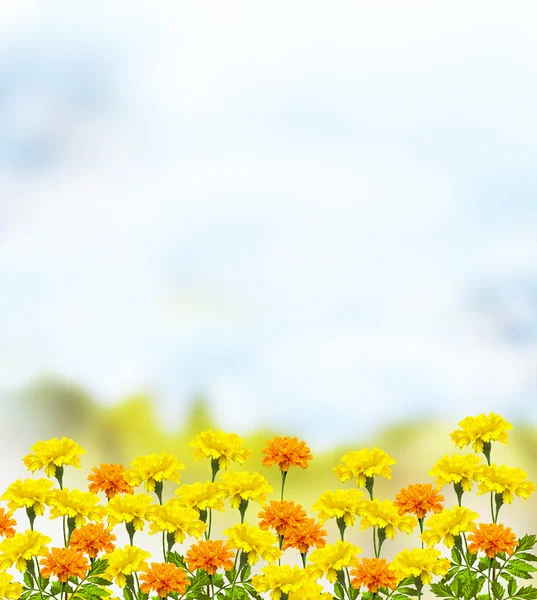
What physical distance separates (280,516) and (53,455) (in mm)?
1011

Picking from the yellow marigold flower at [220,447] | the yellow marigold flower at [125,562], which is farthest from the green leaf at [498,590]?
the yellow marigold flower at [125,562]

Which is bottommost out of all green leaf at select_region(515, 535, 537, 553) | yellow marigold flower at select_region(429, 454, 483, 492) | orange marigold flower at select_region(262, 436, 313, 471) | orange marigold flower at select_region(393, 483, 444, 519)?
green leaf at select_region(515, 535, 537, 553)

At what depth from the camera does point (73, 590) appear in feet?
11.0

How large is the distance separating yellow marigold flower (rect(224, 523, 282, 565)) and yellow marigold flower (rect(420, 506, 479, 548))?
64cm

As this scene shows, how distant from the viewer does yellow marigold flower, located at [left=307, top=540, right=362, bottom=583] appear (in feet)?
10.9

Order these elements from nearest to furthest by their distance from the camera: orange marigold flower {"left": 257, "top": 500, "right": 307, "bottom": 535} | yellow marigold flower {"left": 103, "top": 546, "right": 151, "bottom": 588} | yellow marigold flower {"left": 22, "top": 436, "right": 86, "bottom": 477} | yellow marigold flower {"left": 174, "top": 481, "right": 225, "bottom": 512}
A: 1. yellow marigold flower {"left": 103, "top": 546, "right": 151, "bottom": 588}
2. orange marigold flower {"left": 257, "top": 500, "right": 307, "bottom": 535}
3. yellow marigold flower {"left": 174, "top": 481, "right": 225, "bottom": 512}
4. yellow marigold flower {"left": 22, "top": 436, "right": 86, "bottom": 477}

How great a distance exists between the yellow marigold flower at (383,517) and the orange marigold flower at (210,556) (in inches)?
24.4

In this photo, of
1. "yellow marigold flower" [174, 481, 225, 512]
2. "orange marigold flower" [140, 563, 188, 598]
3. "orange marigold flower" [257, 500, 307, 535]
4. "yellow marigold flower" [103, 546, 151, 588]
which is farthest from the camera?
"yellow marigold flower" [174, 481, 225, 512]

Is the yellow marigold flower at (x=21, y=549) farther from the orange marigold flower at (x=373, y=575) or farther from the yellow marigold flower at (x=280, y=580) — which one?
the orange marigold flower at (x=373, y=575)

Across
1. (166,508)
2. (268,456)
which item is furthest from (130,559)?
(268,456)

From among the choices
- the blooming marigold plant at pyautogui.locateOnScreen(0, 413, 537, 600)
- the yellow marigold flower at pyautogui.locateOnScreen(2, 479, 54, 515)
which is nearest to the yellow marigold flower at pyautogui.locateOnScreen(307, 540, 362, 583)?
the blooming marigold plant at pyautogui.locateOnScreen(0, 413, 537, 600)

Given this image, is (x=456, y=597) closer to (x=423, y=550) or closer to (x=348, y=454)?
(x=423, y=550)

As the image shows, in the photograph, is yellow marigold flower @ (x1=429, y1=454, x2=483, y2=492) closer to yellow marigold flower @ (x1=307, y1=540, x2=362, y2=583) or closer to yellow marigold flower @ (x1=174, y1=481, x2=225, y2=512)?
yellow marigold flower @ (x1=307, y1=540, x2=362, y2=583)

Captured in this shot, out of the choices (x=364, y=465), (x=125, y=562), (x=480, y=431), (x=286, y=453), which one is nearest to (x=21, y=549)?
(x=125, y=562)
